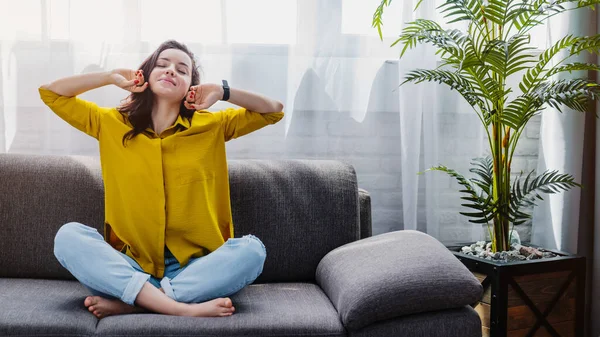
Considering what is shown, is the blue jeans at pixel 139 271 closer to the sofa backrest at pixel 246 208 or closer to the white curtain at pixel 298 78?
the sofa backrest at pixel 246 208

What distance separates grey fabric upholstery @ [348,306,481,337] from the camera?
1704 millimetres

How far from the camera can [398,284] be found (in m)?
1.72

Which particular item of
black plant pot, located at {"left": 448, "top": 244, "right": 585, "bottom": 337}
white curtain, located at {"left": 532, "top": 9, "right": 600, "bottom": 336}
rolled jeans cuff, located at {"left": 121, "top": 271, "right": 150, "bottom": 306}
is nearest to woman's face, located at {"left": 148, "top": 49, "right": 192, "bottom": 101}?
rolled jeans cuff, located at {"left": 121, "top": 271, "right": 150, "bottom": 306}

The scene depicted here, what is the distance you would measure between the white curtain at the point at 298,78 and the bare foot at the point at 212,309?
100 cm

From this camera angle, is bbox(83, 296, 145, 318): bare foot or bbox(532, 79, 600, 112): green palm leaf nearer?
bbox(83, 296, 145, 318): bare foot

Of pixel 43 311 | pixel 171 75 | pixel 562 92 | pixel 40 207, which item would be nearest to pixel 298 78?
pixel 171 75

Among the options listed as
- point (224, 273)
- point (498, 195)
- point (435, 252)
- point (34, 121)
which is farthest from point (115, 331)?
point (498, 195)

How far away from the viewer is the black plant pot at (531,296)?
2.16 meters

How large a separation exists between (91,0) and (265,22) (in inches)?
26.0

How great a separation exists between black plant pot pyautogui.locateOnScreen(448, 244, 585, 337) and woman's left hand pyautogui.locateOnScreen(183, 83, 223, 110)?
102 cm

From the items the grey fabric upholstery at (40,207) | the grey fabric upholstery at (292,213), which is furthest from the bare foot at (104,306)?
the grey fabric upholstery at (292,213)

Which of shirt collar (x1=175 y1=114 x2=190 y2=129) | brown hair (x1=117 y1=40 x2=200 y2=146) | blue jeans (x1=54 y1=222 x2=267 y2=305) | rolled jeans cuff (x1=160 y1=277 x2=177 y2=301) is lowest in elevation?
rolled jeans cuff (x1=160 y1=277 x2=177 y2=301)

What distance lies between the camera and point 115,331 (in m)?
1.63

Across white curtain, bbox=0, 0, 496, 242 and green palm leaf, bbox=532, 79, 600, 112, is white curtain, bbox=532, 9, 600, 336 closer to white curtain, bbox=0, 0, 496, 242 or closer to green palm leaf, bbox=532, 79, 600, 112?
white curtain, bbox=0, 0, 496, 242
